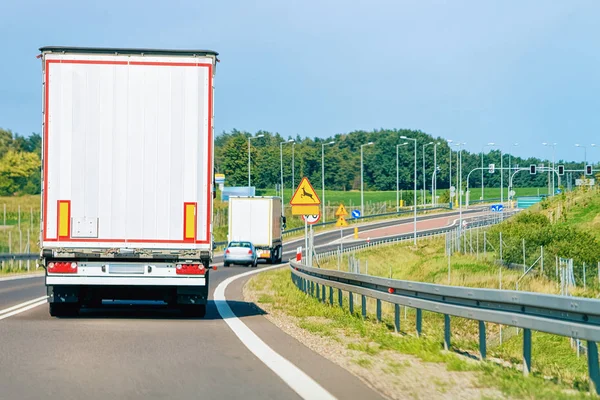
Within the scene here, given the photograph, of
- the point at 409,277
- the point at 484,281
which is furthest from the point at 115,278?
the point at 409,277

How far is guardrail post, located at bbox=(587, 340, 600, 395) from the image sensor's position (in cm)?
820

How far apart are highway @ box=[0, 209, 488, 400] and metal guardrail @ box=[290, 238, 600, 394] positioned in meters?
1.70

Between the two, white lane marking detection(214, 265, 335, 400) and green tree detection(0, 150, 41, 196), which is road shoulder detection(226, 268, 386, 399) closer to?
white lane marking detection(214, 265, 335, 400)

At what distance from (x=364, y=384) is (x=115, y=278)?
726 cm

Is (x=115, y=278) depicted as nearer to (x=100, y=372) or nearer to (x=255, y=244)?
(x=100, y=372)

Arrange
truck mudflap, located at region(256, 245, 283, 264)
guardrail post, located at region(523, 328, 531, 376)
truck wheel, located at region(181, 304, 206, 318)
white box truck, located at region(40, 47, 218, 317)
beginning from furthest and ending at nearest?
truck mudflap, located at region(256, 245, 283, 264)
truck wheel, located at region(181, 304, 206, 318)
white box truck, located at region(40, 47, 218, 317)
guardrail post, located at region(523, 328, 531, 376)

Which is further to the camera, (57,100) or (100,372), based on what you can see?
(57,100)

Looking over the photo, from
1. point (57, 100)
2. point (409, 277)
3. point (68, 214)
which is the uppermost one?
point (57, 100)

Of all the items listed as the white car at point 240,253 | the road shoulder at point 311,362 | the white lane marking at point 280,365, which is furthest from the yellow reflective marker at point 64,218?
the white car at point 240,253

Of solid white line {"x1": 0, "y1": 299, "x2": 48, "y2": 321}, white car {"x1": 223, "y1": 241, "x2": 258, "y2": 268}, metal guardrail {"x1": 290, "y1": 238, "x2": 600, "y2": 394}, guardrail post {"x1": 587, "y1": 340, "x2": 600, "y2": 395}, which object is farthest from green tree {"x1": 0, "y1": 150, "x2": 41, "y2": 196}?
guardrail post {"x1": 587, "y1": 340, "x2": 600, "y2": 395}

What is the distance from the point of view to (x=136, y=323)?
15.4m

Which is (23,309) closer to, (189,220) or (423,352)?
(189,220)

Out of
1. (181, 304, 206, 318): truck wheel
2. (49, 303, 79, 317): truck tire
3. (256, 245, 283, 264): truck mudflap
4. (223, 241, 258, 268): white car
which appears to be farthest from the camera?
(256, 245, 283, 264): truck mudflap

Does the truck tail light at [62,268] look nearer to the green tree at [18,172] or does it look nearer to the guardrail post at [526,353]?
the guardrail post at [526,353]
